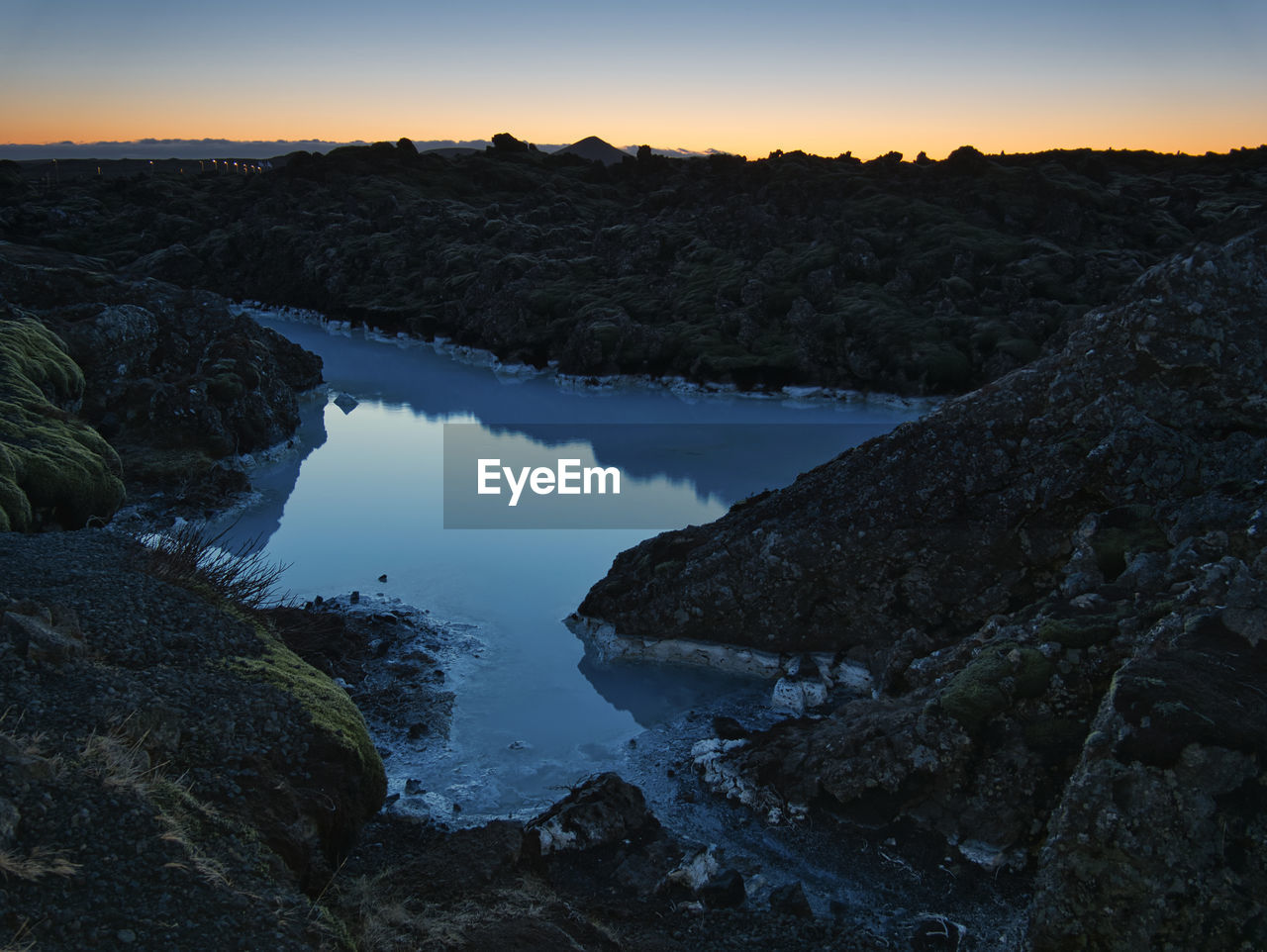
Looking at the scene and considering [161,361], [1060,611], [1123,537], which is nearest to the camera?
[1060,611]

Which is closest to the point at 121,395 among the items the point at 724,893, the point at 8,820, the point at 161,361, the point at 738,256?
the point at 161,361

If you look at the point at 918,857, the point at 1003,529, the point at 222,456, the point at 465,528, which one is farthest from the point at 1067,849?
the point at 222,456

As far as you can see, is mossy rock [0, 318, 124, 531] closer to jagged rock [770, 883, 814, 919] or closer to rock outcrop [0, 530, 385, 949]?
rock outcrop [0, 530, 385, 949]

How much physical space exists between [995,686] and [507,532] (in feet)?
46.6

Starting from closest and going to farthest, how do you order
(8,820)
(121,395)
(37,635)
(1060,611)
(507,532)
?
(8,820) < (37,635) < (1060,611) < (507,532) < (121,395)

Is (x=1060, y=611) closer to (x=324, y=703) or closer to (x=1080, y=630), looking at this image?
(x=1080, y=630)

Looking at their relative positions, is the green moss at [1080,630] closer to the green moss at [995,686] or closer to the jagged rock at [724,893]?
the green moss at [995,686]

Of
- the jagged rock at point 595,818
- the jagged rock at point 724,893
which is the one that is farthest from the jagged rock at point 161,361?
the jagged rock at point 724,893

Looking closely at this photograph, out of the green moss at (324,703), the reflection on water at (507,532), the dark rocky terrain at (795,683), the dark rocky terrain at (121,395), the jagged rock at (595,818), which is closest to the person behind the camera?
the dark rocky terrain at (795,683)

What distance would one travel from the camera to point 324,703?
33.2 feet

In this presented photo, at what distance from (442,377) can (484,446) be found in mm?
13851

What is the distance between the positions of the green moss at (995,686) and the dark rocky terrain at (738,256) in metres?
8.93

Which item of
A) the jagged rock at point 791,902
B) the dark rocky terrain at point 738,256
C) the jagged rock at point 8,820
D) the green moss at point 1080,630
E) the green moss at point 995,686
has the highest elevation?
the dark rocky terrain at point 738,256

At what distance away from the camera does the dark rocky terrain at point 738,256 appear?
39188 millimetres
